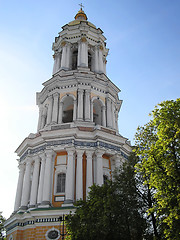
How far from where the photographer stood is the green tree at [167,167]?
10055mm

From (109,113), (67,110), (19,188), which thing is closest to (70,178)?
(19,188)

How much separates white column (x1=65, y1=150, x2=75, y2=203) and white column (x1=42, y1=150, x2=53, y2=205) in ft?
4.74

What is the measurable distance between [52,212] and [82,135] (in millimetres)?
6666

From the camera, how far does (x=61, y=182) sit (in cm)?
2145

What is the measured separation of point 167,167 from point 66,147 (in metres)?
12.3

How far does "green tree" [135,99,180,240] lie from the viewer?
10.1 m

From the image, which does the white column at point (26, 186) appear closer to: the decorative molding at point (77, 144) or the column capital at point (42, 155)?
the decorative molding at point (77, 144)

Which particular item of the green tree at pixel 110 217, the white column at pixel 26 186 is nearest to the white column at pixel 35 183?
the white column at pixel 26 186

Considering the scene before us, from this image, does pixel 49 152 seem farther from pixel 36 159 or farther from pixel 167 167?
pixel 167 167

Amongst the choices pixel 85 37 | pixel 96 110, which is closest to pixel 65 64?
pixel 85 37

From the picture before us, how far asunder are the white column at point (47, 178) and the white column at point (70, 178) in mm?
1445

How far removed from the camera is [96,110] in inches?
1103

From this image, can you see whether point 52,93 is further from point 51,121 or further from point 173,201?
point 173,201

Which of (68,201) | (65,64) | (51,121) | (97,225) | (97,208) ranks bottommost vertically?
(97,225)
